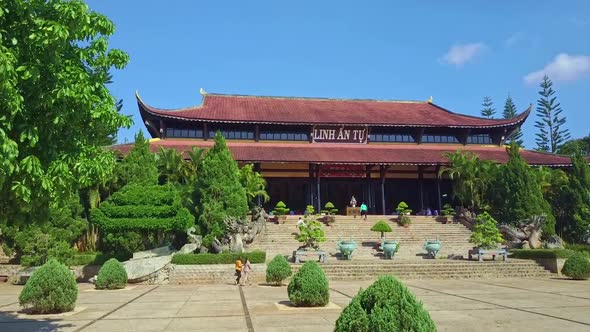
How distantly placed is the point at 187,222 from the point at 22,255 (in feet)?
23.3

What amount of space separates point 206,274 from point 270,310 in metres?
8.30

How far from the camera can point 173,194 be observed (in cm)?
2008

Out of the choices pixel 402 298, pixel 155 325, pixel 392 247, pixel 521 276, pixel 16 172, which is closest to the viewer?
pixel 402 298

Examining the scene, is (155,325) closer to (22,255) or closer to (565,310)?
(565,310)

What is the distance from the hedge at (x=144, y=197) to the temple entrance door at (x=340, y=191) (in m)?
15.4

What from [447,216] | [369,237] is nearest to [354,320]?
[369,237]

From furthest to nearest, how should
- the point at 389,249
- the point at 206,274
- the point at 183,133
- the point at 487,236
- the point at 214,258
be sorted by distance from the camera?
the point at 183,133 < the point at 389,249 < the point at 487,236 < the point at 214,258 < the point at 206,274

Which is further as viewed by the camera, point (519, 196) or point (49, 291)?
point (519, 196)

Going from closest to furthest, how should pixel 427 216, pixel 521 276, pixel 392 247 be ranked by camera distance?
pixel 521 276 → pixel 392 247 → pixel 427 216

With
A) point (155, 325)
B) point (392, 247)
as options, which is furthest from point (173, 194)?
point (155, 325)

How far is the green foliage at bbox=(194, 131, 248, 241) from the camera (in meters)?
20.7

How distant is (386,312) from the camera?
4.51 metres

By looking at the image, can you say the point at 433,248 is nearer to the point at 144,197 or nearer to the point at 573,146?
the point at 144,197

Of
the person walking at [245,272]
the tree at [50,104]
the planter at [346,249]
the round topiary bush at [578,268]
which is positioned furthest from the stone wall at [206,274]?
the tree at [50,104]
